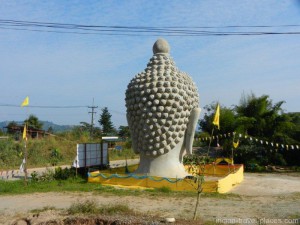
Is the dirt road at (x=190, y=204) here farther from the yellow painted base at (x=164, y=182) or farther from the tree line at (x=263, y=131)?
the tree line at (x=263, y=131)

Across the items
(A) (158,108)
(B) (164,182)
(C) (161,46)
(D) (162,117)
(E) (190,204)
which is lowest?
(E) (190,204)

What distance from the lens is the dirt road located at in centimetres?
827

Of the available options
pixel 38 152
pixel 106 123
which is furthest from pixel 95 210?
pixel 106 123

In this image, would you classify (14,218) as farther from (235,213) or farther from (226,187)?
(226,187)

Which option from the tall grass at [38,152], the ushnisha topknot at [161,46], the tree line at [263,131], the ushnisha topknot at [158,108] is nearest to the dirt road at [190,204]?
the ushnisha topknot at [158,108]

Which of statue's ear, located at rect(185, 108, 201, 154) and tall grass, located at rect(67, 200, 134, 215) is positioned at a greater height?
statue's ear, located at rect(185, 108, 201, 154)

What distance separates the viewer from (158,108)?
12898mm

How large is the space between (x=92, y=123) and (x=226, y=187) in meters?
34.0

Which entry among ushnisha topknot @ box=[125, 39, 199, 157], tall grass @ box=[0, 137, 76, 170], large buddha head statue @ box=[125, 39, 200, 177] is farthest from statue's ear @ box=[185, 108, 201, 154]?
tall grass @ box=[0, 137, 76, 170]

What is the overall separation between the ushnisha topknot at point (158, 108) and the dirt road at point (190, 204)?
2.67 meters

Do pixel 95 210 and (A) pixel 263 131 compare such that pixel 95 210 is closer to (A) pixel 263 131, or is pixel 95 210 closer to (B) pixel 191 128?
(B) pixel 191 128

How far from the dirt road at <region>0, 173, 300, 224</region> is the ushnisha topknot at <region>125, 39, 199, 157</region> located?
2667mm

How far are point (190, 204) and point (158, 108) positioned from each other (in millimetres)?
4186

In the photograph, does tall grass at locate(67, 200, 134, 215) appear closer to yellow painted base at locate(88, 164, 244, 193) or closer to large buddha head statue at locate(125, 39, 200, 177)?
yellow painted base at locate(88, 164, 244, 193)
